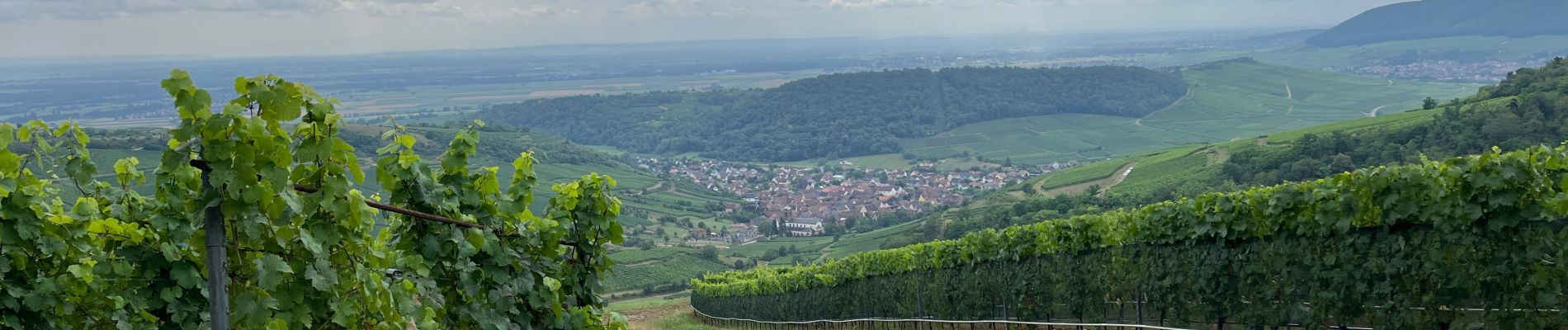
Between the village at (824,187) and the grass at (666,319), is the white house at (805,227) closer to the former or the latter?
the village at (824,187)

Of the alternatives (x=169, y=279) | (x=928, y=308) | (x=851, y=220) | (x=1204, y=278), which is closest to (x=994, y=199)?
(x=851, y=220)

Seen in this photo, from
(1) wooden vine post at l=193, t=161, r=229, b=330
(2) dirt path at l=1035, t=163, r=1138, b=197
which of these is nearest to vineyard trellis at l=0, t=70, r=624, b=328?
(1) wooden vine post at l=193, t=161, r=229, b=330

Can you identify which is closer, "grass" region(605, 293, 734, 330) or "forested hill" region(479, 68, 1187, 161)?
"grass" region(605, 293, 734, 330)

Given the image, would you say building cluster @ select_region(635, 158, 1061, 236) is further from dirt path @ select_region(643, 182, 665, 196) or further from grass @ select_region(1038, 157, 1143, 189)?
grass @ select_region(1038, 157, 1143, 189)

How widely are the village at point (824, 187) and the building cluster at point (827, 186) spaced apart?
0.08m

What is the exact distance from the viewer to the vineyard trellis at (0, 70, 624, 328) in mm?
3928

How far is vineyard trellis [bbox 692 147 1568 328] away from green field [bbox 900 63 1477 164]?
127 meters

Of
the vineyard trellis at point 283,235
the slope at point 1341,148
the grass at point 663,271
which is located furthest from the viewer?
the grass at point 663,271

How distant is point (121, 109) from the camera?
15988cm

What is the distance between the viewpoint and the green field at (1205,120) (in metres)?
148

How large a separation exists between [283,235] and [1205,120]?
555 feet

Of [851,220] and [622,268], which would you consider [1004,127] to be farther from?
[622,268]

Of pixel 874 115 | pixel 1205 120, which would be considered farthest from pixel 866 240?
pixel 874 115

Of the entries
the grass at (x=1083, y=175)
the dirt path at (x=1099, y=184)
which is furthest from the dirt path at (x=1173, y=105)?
the dirt path at (x=1099, y=184)
